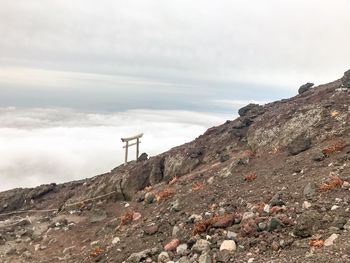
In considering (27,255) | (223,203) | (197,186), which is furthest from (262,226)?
(27,255)

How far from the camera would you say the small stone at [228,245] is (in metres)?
12.0

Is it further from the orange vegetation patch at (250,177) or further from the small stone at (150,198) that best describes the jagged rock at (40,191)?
the orange vegetation patch at (250,177)

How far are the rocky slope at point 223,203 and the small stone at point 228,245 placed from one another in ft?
0.20

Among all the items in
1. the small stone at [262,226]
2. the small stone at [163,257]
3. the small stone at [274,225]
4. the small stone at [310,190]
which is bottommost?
the small stone at [163,257]

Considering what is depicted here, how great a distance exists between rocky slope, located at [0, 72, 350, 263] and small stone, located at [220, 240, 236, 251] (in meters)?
0.06

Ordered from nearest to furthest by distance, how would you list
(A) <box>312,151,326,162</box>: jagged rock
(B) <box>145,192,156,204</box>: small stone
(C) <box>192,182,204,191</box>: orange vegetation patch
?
(A) <box>312,151,326,162</box>: jagged rock < (C) <box>192,182,204,191</box>: orange vegetation patch < (B) <box>145,192,156,204</box>: small stone

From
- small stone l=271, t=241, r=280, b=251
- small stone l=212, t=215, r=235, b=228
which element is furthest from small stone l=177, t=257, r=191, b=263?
small stone l=271, t=241, r=280, b=251

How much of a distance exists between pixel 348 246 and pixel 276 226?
7.97ft

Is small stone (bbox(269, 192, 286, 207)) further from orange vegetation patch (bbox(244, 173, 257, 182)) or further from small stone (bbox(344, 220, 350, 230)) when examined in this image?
orange vegetation patch (bbox(244, 173, 257, 182))

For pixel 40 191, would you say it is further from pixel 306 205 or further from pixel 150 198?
pixel 306 205

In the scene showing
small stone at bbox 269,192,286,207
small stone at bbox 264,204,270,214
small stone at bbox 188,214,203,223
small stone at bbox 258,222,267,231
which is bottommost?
small stone at bbox 188,214,203,223

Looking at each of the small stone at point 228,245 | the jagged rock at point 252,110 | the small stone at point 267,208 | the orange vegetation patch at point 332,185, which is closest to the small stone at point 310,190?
the orange vegetation patch at point 332,185

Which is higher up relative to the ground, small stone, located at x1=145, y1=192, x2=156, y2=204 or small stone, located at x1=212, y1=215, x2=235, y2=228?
small stone, located at x1=212, y1=215, x2=235, y2=228

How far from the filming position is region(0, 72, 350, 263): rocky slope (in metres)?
11.9
